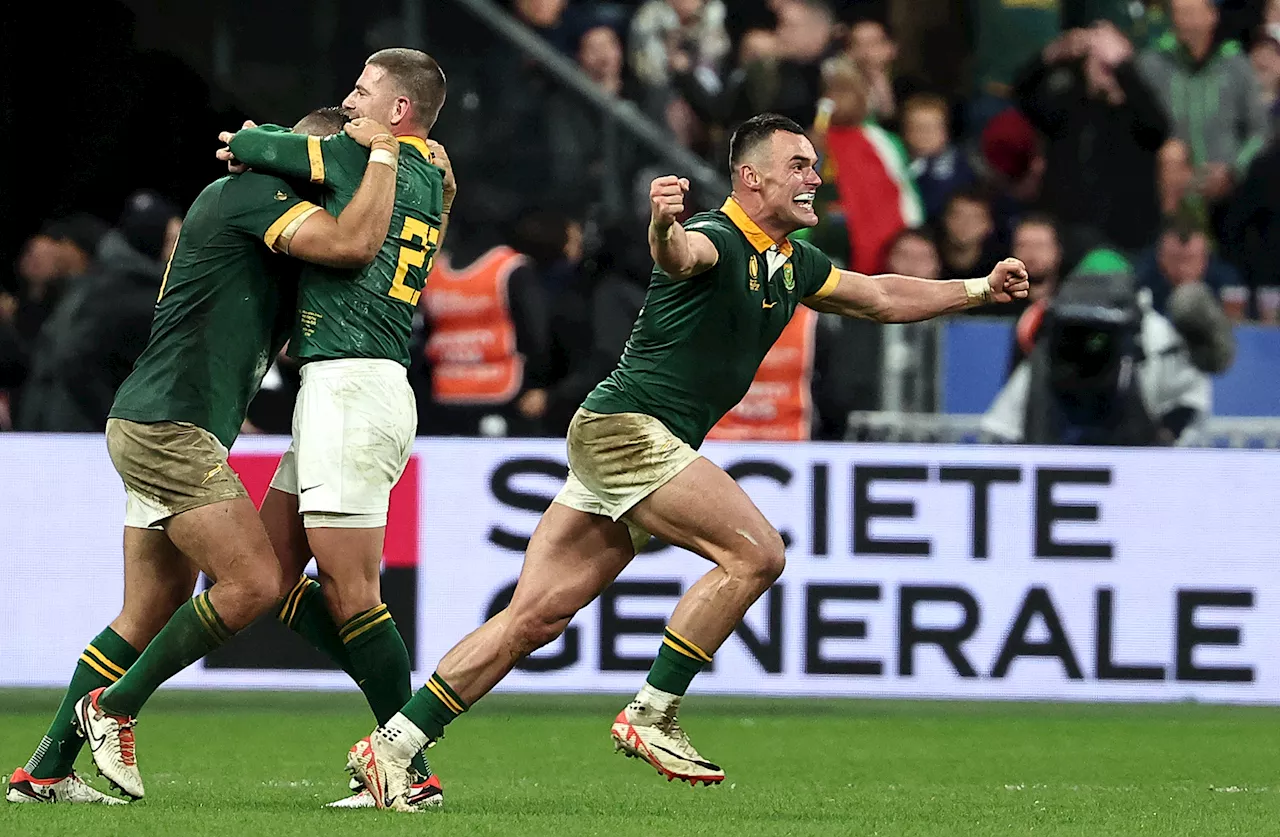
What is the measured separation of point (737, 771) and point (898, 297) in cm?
193

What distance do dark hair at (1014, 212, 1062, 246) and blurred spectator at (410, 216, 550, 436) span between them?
107 inches

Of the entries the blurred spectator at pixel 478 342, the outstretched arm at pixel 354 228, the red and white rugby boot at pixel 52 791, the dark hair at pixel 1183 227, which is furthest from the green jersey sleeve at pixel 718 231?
the dark hair at pixel 1183 227

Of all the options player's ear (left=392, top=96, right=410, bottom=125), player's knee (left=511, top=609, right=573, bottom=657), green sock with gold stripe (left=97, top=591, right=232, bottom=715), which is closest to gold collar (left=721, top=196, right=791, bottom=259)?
player's ear (left=392, top=96, right=410, bottom=125)

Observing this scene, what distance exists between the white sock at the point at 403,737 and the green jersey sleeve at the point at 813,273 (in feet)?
5.96

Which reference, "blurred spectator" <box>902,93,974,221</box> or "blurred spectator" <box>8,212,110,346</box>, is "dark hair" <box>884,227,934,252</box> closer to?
"blurred spectator" <box>902,93,974,221</box>

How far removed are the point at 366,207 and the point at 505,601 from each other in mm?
4202

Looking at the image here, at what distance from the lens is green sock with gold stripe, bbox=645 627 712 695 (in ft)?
20.5

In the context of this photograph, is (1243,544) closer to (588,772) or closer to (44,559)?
(588,772)

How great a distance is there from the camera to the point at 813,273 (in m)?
6.75

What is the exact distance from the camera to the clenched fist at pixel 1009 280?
6688 mm

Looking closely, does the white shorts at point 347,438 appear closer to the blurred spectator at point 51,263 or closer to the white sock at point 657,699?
the white sock at point 657,699

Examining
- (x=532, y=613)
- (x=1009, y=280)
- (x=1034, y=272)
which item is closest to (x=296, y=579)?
(x=532, y=613)

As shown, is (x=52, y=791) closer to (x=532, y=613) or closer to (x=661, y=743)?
(x=532, y=613)

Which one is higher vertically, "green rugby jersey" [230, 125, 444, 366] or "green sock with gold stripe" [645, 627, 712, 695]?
"green rugby jersey" [230, 125, 444, 366]
